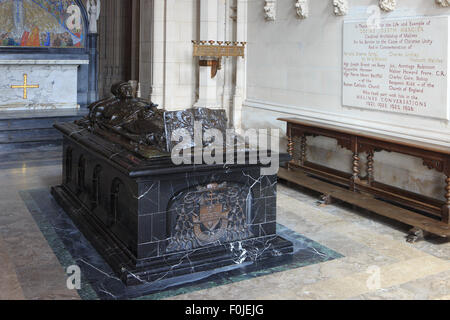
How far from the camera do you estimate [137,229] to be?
3854 mm

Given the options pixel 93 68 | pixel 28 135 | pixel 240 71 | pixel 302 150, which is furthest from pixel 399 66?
pixel 93 68

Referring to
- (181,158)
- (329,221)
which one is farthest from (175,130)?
(329,221)

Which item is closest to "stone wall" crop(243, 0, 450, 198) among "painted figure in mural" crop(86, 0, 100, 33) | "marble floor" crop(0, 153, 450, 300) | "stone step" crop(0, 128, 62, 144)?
"marble floor" crop(0, 153, 450, 300)

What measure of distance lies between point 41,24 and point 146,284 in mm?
7607

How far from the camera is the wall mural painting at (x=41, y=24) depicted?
9.64 meters

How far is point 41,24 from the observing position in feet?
32.6

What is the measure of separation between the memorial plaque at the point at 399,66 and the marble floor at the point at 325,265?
127cm

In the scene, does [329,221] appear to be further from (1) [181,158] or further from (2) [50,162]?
(2) [50,162]

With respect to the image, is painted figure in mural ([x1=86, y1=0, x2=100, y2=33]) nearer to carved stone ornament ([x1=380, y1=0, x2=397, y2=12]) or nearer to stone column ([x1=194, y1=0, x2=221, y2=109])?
stone column ([x1=194, y1=0, x2=221, y2=109])

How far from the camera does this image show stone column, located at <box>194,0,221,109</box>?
852cm

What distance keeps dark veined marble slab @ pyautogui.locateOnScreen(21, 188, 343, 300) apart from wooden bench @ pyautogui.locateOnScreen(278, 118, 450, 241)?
3.43 ft

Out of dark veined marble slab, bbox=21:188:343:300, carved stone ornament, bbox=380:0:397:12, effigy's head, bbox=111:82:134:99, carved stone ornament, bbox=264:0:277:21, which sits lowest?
dark veined marble slab, bbox=21:188:343:300

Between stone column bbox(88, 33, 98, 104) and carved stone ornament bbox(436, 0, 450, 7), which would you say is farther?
stone column bbox(88, 33, 98, 104)

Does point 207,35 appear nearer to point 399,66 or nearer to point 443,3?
point 399,66
